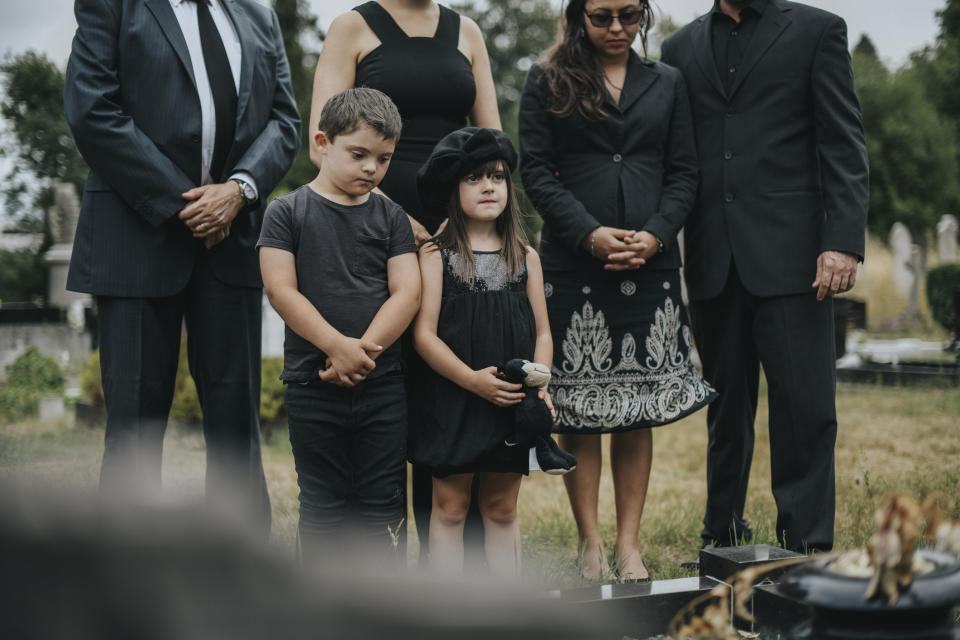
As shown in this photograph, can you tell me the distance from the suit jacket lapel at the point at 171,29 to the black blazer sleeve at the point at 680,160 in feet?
6.20

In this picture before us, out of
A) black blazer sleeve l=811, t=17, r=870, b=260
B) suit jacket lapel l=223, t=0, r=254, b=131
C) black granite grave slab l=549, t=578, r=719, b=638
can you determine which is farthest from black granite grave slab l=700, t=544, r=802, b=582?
suit jacket lapel l=223, t=0, r=254, b=131

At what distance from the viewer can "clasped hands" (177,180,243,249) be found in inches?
140

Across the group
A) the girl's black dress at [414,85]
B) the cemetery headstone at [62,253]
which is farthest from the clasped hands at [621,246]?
the cemetery headstone at [62,253]

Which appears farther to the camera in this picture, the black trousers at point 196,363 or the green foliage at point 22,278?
the green foliage at point 22,278

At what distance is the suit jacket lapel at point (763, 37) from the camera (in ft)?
12.8

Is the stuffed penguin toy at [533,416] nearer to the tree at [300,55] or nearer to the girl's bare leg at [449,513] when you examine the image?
the girl's bare leg at [449,513]

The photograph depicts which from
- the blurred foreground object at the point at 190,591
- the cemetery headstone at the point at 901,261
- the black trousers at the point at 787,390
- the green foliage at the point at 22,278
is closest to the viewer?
the blurred foreground object at the point at 190,591

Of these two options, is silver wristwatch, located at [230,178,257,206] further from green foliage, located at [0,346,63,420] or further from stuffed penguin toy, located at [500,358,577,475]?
green foliage, located at [0,346,63,420]

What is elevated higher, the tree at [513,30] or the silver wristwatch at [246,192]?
the tree at [513,30]

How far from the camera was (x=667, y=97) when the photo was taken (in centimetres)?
390

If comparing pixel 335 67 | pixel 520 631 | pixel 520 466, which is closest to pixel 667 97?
pixel 335 67

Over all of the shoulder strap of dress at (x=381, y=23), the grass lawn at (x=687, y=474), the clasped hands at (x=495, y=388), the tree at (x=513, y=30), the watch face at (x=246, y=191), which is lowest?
the grass lawn at (x=687, y=474)

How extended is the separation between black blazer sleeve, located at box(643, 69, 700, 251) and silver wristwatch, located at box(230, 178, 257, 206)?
1602mm

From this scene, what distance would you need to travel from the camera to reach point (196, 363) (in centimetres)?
379
